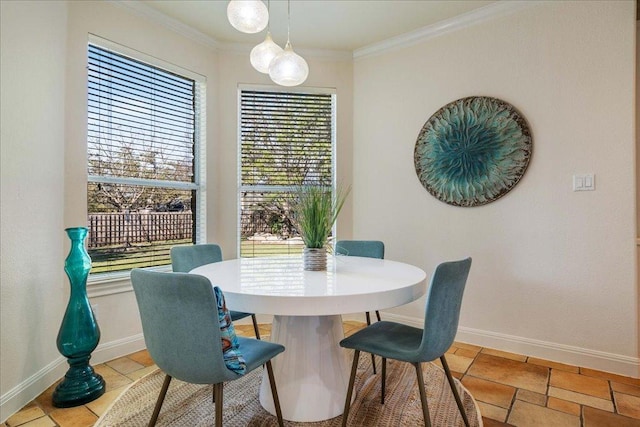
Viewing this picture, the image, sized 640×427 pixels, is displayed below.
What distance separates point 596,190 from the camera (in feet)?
7.52

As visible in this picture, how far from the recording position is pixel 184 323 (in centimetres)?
122

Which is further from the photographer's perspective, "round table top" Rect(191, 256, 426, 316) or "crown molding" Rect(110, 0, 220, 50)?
"crown molding" Rect(110, 0, 220, 50)

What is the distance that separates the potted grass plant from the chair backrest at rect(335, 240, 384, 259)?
2.36ft

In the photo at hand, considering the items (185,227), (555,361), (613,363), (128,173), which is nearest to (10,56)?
(128,173)

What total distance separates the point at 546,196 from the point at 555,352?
42.0 inches

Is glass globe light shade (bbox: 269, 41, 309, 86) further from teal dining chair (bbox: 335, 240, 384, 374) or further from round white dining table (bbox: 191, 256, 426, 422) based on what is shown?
teal dining chair (bbox: 335, 240, 384, 374)

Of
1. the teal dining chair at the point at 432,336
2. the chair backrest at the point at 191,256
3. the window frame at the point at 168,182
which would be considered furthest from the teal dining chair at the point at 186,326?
the window frame at the point at 168,182

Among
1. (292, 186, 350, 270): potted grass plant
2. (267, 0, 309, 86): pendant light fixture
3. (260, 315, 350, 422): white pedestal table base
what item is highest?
(267, 0, 309, 86): pendant light fixture

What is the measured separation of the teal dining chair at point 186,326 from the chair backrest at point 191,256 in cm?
93

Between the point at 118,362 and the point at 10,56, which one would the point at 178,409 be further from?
the point at 10,56

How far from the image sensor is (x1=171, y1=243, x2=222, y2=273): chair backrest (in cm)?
223

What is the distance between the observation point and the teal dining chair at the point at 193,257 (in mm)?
2209

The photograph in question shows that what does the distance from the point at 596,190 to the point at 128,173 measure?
323cm

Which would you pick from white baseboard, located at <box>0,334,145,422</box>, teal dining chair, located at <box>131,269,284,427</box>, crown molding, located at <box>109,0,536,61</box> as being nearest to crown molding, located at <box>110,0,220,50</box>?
crown molding, located at <box>109,0,536,61</box>
